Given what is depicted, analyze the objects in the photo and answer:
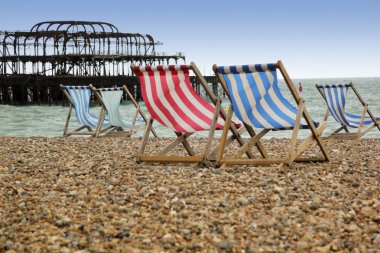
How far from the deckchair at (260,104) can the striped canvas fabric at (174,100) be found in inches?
12.1

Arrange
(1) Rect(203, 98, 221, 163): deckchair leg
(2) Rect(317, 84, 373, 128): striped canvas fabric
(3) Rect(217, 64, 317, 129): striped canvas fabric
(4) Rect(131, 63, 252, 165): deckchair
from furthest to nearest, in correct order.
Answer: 1. (2) Rect(317, 84, 373, 128): striped canvas fabric
2. (4) Rect(131, 63, 252, 165): deckchair
3. (1) Rect(203, 98, 221, 163): deckchair leg
4. (3) Rect(217, 64, 317, 129): striped canvas fabric

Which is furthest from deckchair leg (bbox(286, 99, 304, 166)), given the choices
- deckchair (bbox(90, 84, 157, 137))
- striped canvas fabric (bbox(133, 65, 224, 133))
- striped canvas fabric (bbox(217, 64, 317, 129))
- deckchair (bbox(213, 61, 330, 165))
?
deckchair (bbox(90, 84, 157, 137))

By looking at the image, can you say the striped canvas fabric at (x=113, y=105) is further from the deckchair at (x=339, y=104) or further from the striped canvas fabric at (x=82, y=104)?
the deckchair at (x=339, y=104)

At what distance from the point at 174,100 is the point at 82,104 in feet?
13.2

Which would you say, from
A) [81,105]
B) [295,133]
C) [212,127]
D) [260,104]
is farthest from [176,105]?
[81,105]

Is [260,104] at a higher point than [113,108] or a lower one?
higher

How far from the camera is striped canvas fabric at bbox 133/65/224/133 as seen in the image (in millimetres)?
4762

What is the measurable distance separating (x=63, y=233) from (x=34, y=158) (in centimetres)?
304

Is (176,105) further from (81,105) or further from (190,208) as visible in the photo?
(81,105)

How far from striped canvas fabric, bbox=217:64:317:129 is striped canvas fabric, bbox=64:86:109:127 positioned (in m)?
4.28

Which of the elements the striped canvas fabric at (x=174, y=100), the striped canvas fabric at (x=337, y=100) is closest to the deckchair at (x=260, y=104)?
the striped canvas fabric at (x=174, y=100)

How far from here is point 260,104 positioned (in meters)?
4.61

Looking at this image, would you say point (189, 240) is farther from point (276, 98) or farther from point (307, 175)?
point (276, 98)

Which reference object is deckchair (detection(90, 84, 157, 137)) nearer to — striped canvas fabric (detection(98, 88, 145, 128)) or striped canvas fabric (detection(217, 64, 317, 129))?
striped canvas fabric (detection(98, 88, 145, 128))
